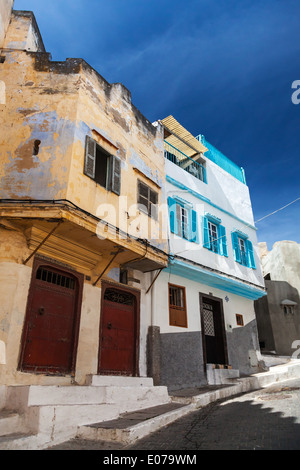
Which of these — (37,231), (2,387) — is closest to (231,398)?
(2,387)

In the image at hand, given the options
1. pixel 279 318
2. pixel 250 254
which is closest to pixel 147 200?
pixel 250 254

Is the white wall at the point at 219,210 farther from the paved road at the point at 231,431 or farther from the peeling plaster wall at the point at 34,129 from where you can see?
the paved road at the point at 231,431

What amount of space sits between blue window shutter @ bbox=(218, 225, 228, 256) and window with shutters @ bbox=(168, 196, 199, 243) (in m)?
1.63

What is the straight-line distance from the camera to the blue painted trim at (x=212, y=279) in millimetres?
12070

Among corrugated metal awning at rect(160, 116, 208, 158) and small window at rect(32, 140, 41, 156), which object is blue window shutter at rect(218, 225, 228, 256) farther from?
small window at rect(32, 140, 41, 156)

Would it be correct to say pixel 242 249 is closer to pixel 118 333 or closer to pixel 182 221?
pixel 182 221

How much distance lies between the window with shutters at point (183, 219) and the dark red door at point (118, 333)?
3346mm

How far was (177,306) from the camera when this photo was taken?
1216 centimetres

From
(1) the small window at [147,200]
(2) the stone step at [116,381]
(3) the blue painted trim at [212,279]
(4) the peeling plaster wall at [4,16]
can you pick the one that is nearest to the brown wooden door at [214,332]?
(3) the blue painted trim at [212,279]

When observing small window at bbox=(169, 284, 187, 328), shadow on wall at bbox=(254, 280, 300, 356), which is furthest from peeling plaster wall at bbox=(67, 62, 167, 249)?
shadow on wall at bbox=(254, 280, 300, 356)

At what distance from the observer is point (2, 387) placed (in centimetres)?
659

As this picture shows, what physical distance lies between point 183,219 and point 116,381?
6.78 m

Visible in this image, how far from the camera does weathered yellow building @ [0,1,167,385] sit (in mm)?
7648
